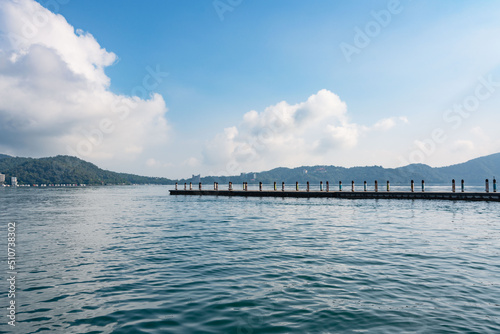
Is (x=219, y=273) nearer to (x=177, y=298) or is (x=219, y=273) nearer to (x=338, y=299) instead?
(x=177, y=298)

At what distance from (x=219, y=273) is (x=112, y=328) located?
4.44 metres

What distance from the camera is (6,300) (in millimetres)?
8172

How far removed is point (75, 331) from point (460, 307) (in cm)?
890

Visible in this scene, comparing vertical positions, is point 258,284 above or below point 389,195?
below

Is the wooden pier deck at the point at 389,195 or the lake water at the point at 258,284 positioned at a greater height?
the wooden pier deck at the point at 389,195

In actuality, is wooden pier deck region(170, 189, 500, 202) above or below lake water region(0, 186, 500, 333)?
above

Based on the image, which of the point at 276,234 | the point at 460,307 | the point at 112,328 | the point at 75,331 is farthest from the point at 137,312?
the point at 276,234

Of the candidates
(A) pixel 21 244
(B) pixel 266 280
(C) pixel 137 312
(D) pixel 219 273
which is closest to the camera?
(C) pixel 137 312

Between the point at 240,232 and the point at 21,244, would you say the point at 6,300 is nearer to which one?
the point at 21,244

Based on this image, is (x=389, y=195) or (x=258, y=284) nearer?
(x=258, y=284)

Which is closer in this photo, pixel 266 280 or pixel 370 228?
pixel 266 280

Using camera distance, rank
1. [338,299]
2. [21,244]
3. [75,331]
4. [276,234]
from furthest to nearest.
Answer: [276,234], [21,244], [338,299], [75,331]

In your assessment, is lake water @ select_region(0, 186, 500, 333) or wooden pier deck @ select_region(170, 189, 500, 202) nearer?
lake water @ select_region(0, 186, 500, 333)

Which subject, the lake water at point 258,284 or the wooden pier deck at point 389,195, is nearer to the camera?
the lake water at point 258,284
